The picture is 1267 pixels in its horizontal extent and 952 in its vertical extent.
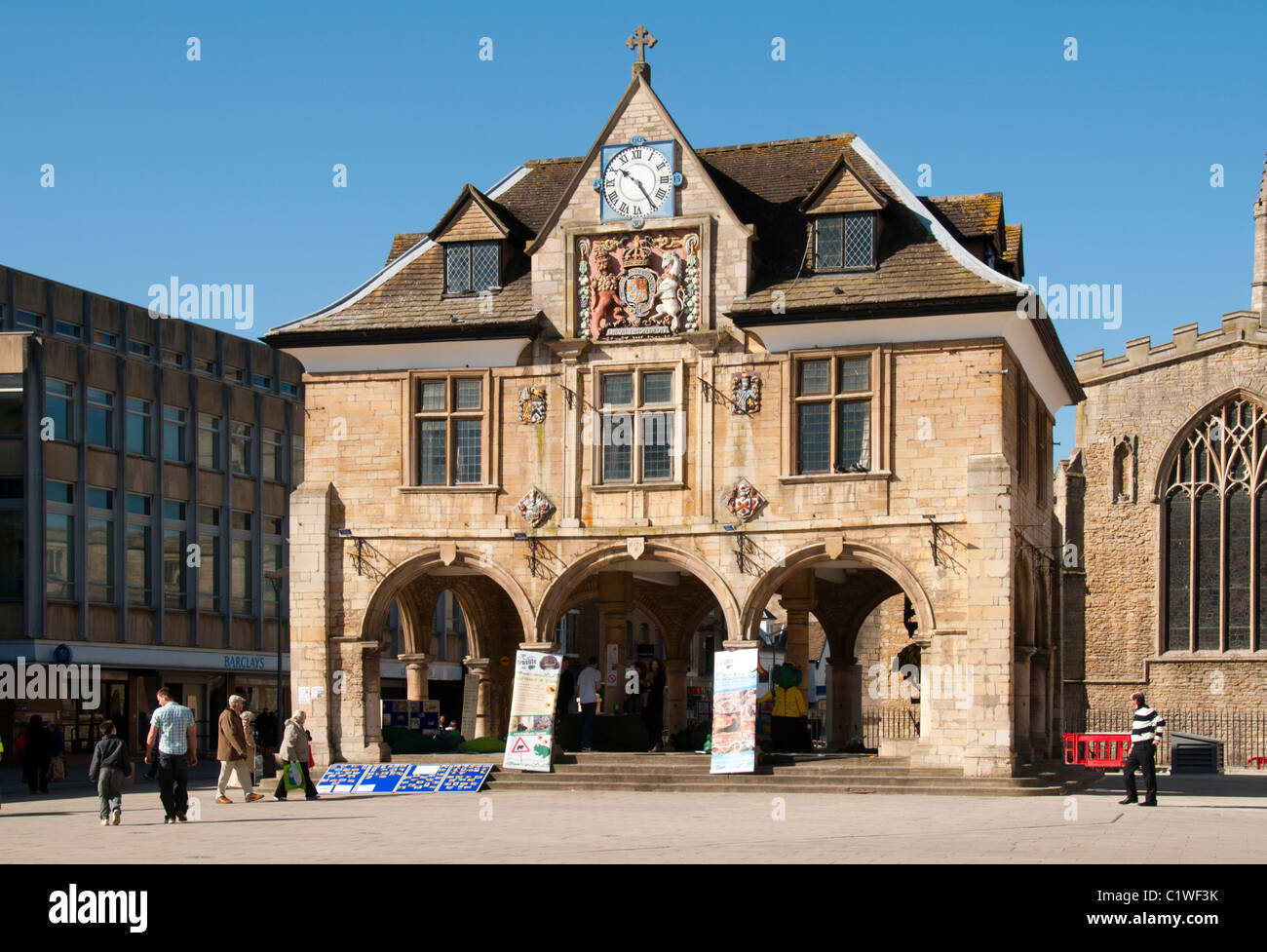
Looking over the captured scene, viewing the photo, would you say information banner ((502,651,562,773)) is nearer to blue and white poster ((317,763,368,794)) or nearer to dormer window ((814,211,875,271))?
blue and white poster ((317,763,368,794))

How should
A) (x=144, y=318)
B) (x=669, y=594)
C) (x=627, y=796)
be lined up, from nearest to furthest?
(x=627, y=796)
(x=669, y=594)
(x=144, y=318)

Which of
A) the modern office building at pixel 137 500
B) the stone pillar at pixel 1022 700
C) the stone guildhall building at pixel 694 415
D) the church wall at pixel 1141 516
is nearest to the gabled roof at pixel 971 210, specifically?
the stone guildhall building at pixel 694 415

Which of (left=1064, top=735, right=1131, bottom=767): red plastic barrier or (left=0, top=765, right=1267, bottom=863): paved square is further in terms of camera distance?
(left=1064, top=735, right=1131, bottom=767): red plastic barrier

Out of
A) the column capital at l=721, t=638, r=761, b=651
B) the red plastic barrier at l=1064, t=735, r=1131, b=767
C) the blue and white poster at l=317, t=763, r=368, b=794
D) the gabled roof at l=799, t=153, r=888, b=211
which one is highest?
the gabled roof at l=799, t=153, r=888, b=211

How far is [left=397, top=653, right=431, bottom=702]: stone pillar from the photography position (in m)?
37.2

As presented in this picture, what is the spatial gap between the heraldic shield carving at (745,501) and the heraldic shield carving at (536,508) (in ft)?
11.1

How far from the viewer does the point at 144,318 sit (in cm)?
5484

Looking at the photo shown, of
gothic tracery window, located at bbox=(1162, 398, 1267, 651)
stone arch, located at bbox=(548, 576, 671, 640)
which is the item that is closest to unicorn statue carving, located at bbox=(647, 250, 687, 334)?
stone arch, located at bbox=(548, 576, 671, 640)

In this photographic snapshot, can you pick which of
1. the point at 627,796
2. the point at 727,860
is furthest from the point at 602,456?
the point at 727,860

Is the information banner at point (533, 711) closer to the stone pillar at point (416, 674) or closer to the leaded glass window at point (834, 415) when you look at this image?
the leaded glass window at point (834, 415)

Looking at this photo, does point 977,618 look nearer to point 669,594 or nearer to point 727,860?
point 669,594

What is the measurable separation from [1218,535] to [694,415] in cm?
2956

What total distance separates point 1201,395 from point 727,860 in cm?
4323

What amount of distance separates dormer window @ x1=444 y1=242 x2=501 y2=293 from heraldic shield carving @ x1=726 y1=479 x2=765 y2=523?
6.18 m
